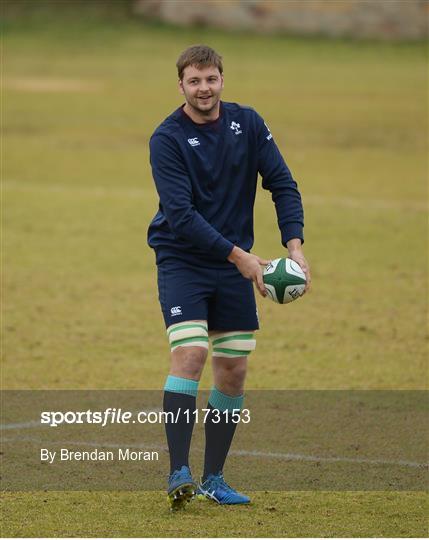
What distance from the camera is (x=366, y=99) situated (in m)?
31.9

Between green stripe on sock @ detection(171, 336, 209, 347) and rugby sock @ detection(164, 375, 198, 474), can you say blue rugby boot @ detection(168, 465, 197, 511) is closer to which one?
rugby sock @ detection(164, 375, 198, 474)

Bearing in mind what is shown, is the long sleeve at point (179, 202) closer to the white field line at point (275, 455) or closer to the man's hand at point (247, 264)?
the man's hand at point (247, 264)

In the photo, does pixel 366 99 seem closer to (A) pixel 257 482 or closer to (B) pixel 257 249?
(B) pixel 257 249

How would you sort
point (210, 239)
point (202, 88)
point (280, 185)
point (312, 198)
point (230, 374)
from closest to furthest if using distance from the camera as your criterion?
point (210, 239) → point (202, 88) → point (230, 374) → point (280, 185) → point (312, 198)

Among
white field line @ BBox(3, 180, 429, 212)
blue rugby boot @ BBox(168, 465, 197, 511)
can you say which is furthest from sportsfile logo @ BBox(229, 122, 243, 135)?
white field line @ BBox(3, 180, 429, 212)

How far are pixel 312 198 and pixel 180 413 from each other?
41.2ft

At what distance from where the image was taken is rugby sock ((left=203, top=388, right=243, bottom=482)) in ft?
22.5

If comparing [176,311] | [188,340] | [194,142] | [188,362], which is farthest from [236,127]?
[188,362]

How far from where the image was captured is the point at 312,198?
743 inches

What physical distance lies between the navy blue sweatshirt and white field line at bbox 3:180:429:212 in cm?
1146

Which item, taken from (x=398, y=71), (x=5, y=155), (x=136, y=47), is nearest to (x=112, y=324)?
(x=5, y=155)

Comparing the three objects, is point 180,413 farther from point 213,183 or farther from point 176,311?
point 213,183

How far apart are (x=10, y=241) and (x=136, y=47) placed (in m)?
27.2

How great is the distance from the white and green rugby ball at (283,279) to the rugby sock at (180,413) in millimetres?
612
